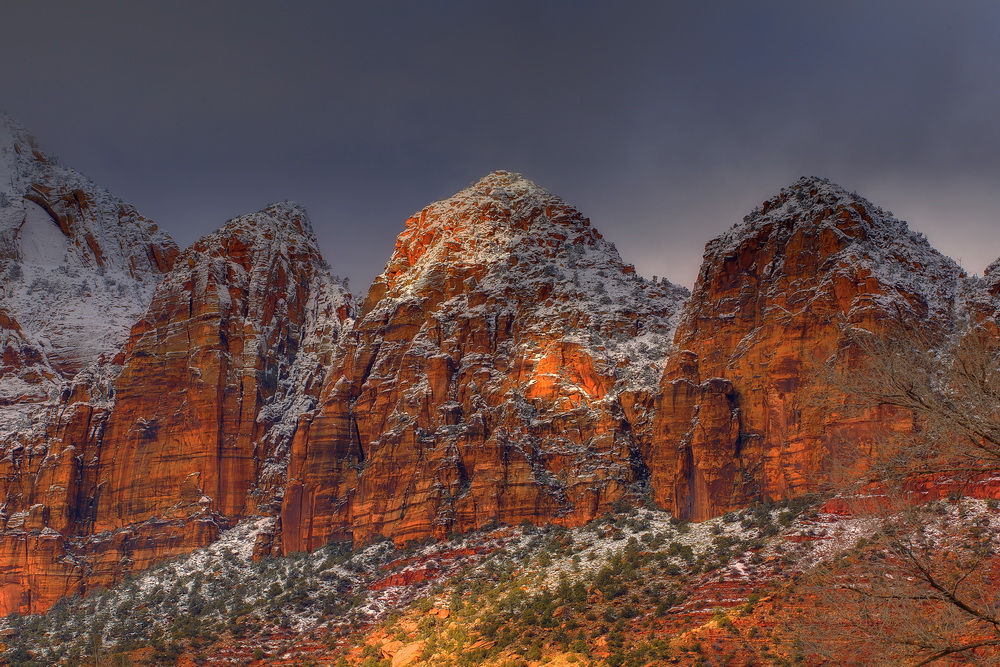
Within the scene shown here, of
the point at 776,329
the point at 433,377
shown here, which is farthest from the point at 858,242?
the point at 433,377

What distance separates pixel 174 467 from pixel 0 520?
1738 centimetres

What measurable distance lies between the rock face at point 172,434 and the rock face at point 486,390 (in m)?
8.35

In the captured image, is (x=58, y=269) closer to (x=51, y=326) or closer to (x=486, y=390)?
(x=51, y=326)

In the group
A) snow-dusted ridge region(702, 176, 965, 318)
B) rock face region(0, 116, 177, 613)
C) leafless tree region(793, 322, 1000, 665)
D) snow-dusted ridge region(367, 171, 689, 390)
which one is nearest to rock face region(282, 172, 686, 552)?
snow-dusted ridge region(367, 171, 689, 390)

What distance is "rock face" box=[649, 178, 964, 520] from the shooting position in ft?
231

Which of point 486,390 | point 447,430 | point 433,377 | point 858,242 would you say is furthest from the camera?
point 433,377

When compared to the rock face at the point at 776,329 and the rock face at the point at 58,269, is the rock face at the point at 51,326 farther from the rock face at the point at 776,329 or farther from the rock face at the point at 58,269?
the rock face at the point at 776,329

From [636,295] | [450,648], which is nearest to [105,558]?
[450,648]

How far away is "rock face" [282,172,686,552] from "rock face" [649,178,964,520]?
6.29m

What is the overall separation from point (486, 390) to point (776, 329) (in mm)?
26403

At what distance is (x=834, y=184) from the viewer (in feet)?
263

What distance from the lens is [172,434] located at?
10250 cm

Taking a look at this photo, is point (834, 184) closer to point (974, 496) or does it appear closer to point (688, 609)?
point (974, 496)

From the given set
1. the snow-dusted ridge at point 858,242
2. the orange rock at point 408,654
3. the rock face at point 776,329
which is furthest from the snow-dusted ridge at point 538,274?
the orange rock at point 408,654
